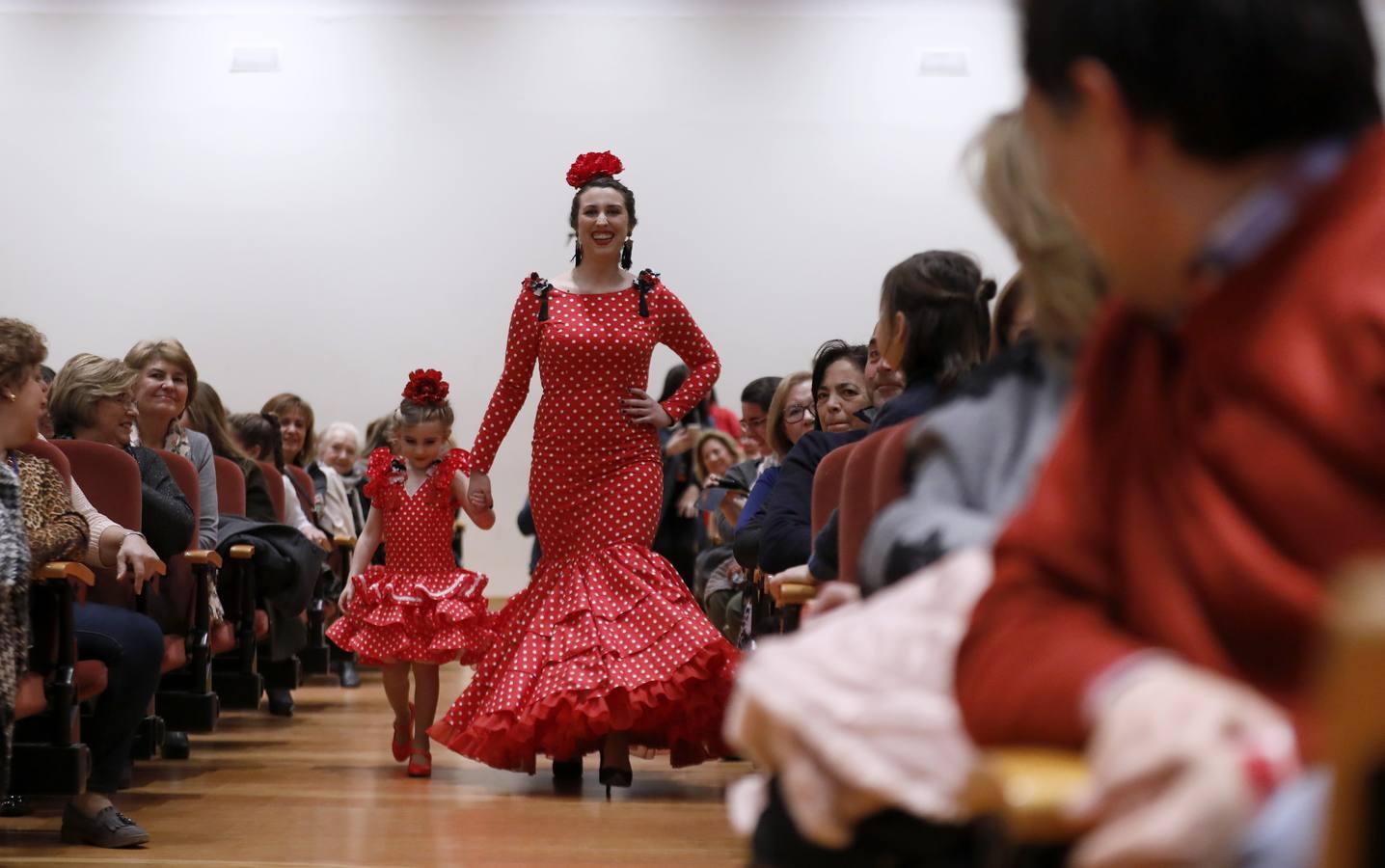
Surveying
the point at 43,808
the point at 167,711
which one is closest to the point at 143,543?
the point at 43,808

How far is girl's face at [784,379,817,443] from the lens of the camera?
4684 mm

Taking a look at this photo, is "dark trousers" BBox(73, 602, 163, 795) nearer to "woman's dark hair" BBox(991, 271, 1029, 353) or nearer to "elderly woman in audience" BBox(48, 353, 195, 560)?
"elderly woman in audience" BBox(48, 353, 195, 560)

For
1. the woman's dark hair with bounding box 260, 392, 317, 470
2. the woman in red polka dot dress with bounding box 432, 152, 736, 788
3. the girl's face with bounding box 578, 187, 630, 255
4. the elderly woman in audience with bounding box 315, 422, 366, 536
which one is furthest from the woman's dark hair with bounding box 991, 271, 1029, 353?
the elderly woman in audience with bounding box 315, 422, 366, 536

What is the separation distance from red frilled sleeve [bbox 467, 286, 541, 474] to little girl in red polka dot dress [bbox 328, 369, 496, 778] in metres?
0.06

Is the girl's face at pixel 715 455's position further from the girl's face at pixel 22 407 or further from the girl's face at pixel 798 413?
the girl's face at pixel 22 407

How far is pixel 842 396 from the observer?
4059 mm

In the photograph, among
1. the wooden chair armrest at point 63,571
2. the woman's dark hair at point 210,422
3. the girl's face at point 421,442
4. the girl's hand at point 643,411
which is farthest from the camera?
the woman's dark hair at point 210,422

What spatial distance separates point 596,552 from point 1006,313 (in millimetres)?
2411

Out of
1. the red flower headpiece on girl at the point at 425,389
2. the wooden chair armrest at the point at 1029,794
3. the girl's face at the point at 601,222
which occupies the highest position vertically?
the girl's face at the point at 601,222

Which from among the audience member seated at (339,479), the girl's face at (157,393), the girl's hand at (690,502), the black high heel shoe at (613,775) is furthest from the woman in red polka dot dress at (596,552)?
the audience member seated at (339,479)

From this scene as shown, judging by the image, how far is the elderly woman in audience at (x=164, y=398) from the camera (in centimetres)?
475

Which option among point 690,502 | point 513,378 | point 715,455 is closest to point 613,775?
point 513,378

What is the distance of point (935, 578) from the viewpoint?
45.0 inches

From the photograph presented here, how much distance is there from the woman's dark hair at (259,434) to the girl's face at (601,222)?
239 centimetres
